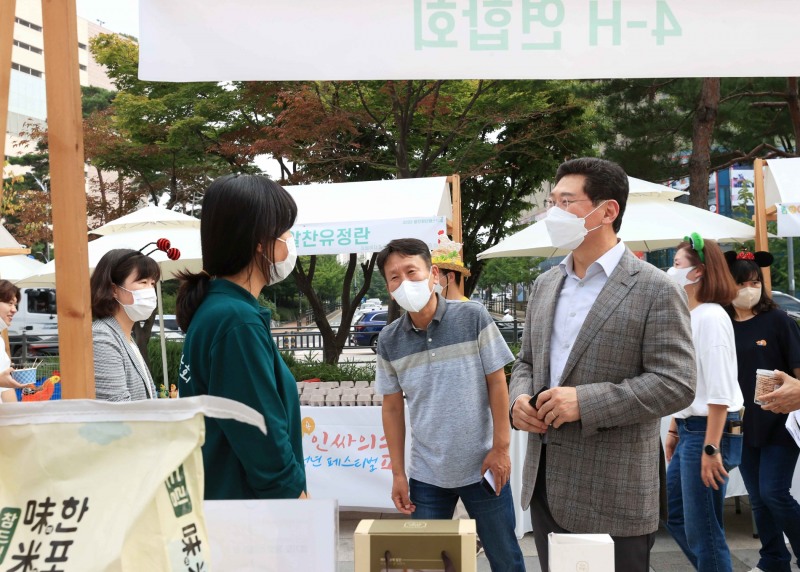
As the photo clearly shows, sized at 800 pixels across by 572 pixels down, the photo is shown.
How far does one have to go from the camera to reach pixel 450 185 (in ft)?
23.8

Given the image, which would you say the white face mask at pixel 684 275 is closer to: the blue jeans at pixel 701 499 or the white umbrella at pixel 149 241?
the blue jeans at pixel 701 499

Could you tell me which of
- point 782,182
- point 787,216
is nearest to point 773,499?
point 787,216

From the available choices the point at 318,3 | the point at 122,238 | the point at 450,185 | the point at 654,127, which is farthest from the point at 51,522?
the point at 654,127

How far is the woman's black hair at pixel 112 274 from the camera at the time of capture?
142 inches

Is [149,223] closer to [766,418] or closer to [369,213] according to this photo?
[369,213]

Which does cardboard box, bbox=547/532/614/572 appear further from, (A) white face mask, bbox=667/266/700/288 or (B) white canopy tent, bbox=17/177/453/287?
(B) white canopy tent, bbox=17/177/453/287

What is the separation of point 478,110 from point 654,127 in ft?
11.6

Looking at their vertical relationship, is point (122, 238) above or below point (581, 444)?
above

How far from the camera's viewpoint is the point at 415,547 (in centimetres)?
148

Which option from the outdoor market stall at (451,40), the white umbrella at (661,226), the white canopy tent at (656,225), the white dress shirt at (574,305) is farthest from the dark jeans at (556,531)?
the white umbrella at (661,226)

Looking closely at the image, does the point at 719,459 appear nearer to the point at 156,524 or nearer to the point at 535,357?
the point at 535,357

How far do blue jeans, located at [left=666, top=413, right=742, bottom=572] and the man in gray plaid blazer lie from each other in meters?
1.55

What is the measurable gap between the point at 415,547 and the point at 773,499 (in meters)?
3.43

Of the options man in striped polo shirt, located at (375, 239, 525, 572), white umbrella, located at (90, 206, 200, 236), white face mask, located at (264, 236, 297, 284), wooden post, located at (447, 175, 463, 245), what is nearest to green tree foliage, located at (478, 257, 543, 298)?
white umbrella, located at (90, 206, 200, 236)
